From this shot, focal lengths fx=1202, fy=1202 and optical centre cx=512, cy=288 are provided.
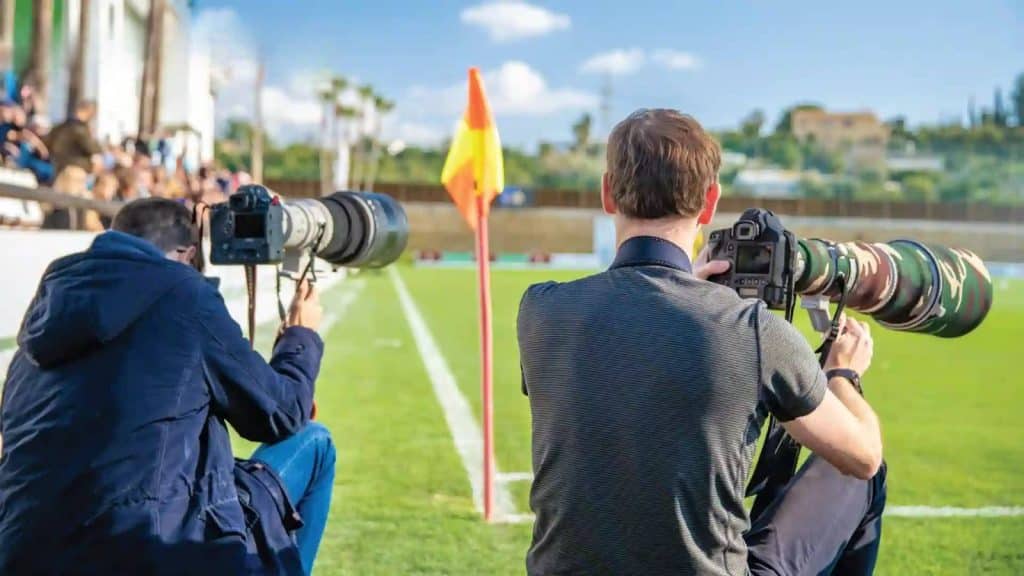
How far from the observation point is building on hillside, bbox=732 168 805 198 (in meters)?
76.2

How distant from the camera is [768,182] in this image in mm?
78250

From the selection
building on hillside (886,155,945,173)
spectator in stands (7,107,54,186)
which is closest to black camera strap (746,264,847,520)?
spectator in stands (7,107,54,186)

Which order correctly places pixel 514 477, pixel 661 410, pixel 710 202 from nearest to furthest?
pixel 661 410
pixel 710 202
pixel 514 477

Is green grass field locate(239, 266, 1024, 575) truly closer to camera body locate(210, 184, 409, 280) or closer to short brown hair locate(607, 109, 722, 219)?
camera body locate(210, 184, 409, 280)

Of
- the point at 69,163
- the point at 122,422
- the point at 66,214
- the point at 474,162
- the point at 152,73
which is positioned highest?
the point at 152,73

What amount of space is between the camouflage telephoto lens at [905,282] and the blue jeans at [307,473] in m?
1.41

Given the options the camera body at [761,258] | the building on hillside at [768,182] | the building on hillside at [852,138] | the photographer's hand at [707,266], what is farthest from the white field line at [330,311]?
the building on hillside at [852,138]

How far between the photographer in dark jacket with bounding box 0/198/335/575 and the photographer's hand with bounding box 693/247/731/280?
102 cm

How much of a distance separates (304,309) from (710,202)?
138cm

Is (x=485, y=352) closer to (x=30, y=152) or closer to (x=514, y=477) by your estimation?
(x=514, y=477)

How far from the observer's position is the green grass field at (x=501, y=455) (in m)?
4.79

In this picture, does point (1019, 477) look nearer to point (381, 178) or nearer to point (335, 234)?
point (335, 234)

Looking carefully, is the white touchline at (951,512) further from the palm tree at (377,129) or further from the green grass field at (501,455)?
the palm tree at (377,129)

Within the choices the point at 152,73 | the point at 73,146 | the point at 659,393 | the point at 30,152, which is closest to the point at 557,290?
the point at 659,393
